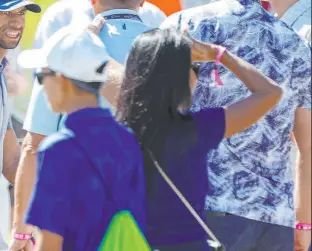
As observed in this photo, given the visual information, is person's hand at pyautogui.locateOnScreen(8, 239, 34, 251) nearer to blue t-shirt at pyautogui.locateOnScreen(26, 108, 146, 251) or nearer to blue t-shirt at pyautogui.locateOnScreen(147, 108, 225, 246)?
blue t-shirt at pyautogui.locateOnScreen(147, 108, 225, 246)

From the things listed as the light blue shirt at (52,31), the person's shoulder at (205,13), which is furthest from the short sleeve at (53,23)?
the person's shoulder at (205,13)

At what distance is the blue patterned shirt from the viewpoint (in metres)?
3.47

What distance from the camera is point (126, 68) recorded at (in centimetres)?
293

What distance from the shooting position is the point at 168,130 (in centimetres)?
286

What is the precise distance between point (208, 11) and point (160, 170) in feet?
2.86

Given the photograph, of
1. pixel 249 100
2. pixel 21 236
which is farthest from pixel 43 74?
pixel 21 236

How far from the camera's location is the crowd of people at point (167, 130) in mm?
2615

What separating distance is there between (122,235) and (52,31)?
57.5 inches

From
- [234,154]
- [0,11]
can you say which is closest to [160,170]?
[234,154]

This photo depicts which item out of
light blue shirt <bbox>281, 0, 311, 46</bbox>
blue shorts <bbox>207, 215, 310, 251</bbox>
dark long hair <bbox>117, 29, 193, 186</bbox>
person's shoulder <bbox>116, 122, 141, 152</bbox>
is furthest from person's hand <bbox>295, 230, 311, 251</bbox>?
person's shoulder <bbox>116, 122, 141, 152</bbox>

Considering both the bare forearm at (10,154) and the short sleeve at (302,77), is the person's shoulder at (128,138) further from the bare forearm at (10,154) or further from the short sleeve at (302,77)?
the bare forearm at (10,154)

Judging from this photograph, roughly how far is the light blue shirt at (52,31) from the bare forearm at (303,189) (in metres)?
0.78

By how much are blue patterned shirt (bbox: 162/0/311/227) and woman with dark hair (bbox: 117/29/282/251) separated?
521mm

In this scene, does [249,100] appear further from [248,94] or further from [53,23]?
[53,23]
